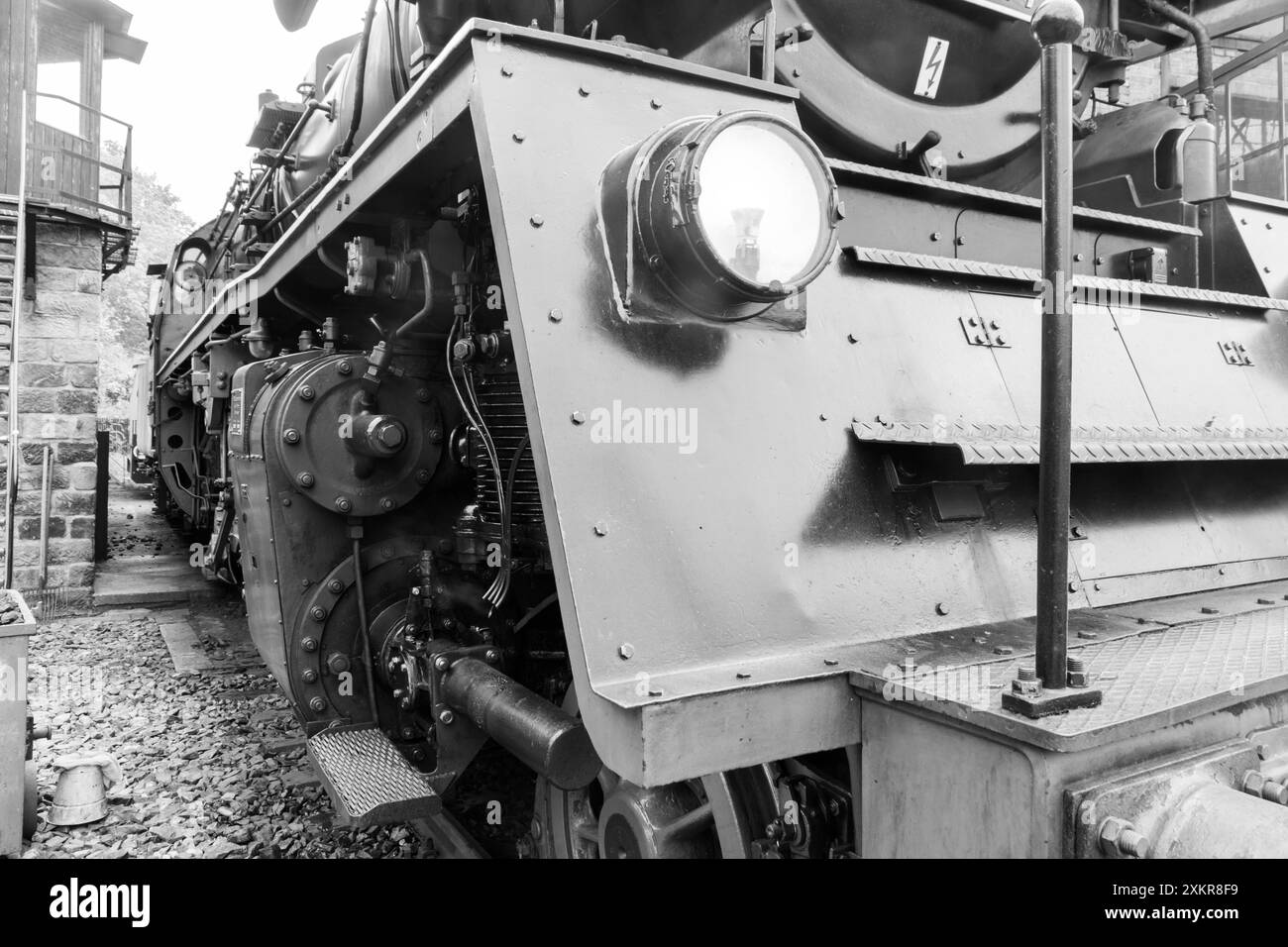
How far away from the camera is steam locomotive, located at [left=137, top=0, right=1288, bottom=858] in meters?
1.29

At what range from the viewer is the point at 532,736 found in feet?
6.26

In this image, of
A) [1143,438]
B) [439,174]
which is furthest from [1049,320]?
[439,174]

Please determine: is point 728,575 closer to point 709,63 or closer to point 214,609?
point 709,63

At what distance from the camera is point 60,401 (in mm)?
6988

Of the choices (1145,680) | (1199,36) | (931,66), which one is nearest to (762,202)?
(1145,680)

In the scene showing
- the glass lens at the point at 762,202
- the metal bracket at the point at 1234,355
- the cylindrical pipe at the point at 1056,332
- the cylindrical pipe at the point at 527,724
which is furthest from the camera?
the metal bracket at the point at 1234,355

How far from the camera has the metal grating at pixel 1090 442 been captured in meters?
1.63

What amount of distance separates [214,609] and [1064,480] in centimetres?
690

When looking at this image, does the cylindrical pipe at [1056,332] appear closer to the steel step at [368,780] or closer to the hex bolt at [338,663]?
the steel step at [368,780]

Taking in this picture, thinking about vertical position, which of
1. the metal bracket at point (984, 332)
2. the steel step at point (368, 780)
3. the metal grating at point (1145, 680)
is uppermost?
the metal bracket at point (984, 332)

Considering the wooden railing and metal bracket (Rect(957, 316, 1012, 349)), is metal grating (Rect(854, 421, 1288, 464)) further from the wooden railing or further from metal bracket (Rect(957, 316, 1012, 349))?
the wooden railing

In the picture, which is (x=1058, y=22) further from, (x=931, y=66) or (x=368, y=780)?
(x=368, y=780)

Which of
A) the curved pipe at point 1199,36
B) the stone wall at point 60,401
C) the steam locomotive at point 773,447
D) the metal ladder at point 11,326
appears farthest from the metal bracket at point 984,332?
the stone wall at point 60,401

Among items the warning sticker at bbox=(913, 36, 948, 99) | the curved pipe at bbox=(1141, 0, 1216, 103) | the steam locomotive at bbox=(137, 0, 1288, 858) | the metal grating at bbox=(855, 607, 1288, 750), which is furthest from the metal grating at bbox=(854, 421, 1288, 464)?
the curved pipe at bbox=(1141, 0, 1216, 103)
